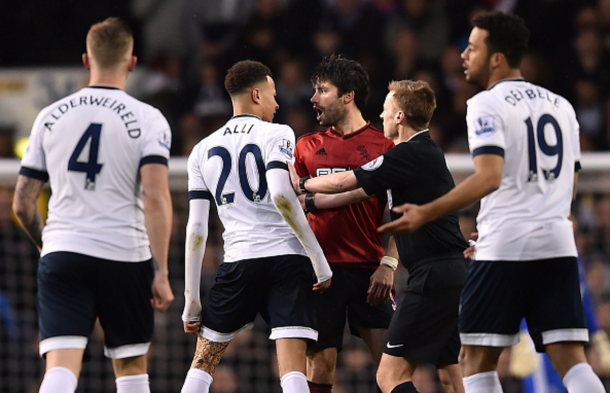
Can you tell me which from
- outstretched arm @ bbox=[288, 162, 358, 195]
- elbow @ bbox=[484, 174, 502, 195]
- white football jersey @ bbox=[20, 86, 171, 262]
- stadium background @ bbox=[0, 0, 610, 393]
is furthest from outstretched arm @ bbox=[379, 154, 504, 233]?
stadium background @ bbox=[0, 0, 610, 393]

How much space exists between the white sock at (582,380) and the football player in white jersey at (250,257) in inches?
54.5

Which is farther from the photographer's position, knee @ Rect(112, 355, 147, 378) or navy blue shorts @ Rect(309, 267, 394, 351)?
navy blue shorts @ Rect(309, 267, 394, 351)

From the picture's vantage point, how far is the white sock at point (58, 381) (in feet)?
13.3

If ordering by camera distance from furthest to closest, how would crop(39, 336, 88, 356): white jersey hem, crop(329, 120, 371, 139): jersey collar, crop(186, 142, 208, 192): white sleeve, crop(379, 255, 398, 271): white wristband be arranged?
1. crop(329, 120, 371, 139): jersey collar
2. crop(379, 255, 398, 271): white wristband
3. crop(186, 142, 208, 192): white sleeve
4. crop(39, 336, 88, 356): white jersey hem

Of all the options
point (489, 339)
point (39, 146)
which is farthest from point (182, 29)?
point (489, 339)

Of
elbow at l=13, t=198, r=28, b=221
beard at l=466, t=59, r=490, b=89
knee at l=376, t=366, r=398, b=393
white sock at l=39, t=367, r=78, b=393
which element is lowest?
knee at l=376, t=366, r=398, b=393

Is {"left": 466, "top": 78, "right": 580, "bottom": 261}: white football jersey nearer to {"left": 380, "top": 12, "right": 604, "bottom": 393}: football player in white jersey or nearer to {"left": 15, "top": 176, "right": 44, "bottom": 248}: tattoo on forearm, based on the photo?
{"left": 380, "top": 12, "right": 604, "bottom": 393}: football player in white jersey

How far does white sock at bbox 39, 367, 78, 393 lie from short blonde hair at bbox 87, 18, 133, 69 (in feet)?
4.72

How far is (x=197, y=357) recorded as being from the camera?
4992mm

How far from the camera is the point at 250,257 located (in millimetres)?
4934

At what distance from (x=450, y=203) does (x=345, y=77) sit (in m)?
1.72

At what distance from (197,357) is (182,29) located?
703cm

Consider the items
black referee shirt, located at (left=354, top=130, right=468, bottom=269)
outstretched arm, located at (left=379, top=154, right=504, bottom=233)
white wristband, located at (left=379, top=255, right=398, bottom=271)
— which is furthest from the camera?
white wristband, located at (left=379, top=255, right=398, bottom=271)

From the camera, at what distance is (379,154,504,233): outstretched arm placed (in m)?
3.94
